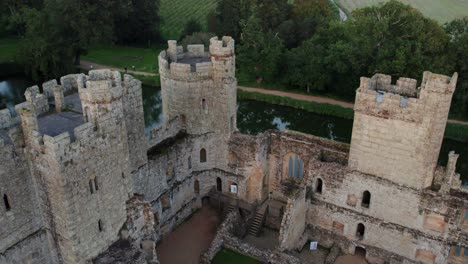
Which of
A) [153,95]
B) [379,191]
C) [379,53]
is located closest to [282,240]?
[379,191]

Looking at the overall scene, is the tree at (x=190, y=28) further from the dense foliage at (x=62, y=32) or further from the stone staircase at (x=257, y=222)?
the stone staircase at (x=257, y=222)

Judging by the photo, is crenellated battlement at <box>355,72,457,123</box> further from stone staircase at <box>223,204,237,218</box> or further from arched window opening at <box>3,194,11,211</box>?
arched window opening at <box>3,194,11,211</box>

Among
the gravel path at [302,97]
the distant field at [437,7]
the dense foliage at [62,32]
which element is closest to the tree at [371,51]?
the gravel path at [302,97]

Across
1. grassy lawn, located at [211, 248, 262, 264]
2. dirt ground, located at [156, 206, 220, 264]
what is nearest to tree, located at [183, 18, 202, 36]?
dirt ground, located at [156, 206, 220, 264]

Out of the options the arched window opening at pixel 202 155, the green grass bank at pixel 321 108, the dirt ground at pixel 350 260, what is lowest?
the dirt ground at pixel 350 260

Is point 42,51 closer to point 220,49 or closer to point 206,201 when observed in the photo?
point 206,201

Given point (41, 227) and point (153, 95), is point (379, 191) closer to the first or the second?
point (41, 227)

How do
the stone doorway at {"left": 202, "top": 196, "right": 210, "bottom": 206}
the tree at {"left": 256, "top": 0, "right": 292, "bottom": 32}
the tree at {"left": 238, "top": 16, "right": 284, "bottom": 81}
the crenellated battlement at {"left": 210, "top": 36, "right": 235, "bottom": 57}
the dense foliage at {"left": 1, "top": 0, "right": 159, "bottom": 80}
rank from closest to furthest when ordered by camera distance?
the crenellated battlement at {"left": 210, "top": 36, "right": 235, "bottom": 57} → the stone doorway at {"left": 202, "top": 196, "right": 210, "bottom": 206} → the tree at {"left": 238, "top": 16, "right": 284, "bottom": 81} → the dense foliage at {"left": 1, "top": 0, "right": 159, "bottom": 80} → the tree at {"left": 256, "top": 0, "right": 292, "bottom": 32}
